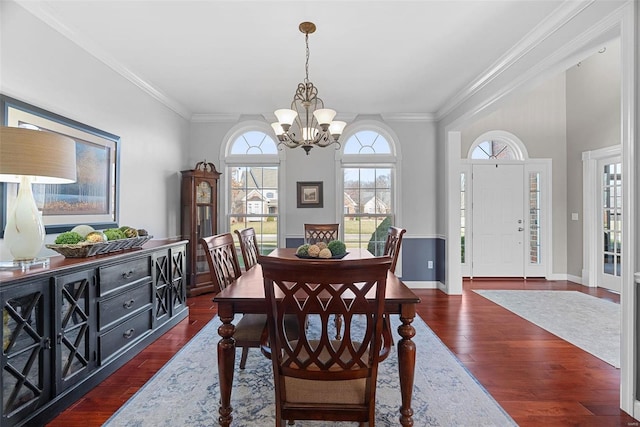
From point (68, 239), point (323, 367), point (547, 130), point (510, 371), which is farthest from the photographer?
point (547, 130)

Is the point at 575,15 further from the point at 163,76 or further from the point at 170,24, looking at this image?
the point at 163,76

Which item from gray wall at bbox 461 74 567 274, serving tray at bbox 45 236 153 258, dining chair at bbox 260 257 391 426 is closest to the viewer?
dining chair at bbox 260 257 391 426

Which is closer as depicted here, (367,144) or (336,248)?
(336,248)

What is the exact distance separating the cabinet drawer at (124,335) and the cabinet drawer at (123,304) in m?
0.07

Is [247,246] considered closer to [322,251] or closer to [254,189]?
[322,251]

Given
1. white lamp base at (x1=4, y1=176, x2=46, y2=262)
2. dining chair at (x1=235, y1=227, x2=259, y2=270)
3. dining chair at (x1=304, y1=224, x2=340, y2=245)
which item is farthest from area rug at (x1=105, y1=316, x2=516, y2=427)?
dining chair at (x1=304, y1=224, x2=340, y2=245)

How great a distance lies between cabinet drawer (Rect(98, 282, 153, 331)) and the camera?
2.33 metres

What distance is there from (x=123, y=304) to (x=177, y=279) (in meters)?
0.94

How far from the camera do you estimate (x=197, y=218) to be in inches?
182

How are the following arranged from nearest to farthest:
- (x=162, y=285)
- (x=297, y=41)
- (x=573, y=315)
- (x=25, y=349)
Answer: (x=25, y=349) < (x=297, y=41) < (x=162, y=285) < (x=573, y=315)

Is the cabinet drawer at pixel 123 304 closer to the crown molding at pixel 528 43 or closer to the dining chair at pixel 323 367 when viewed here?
the dining chair at pixel 323 367

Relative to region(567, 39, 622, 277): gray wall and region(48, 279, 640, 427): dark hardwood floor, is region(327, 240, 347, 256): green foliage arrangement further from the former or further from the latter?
region(567, 39, 622, 277): gray wall

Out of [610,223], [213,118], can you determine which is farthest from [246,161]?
[610,223]

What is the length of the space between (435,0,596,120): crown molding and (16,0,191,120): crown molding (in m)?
3.79
